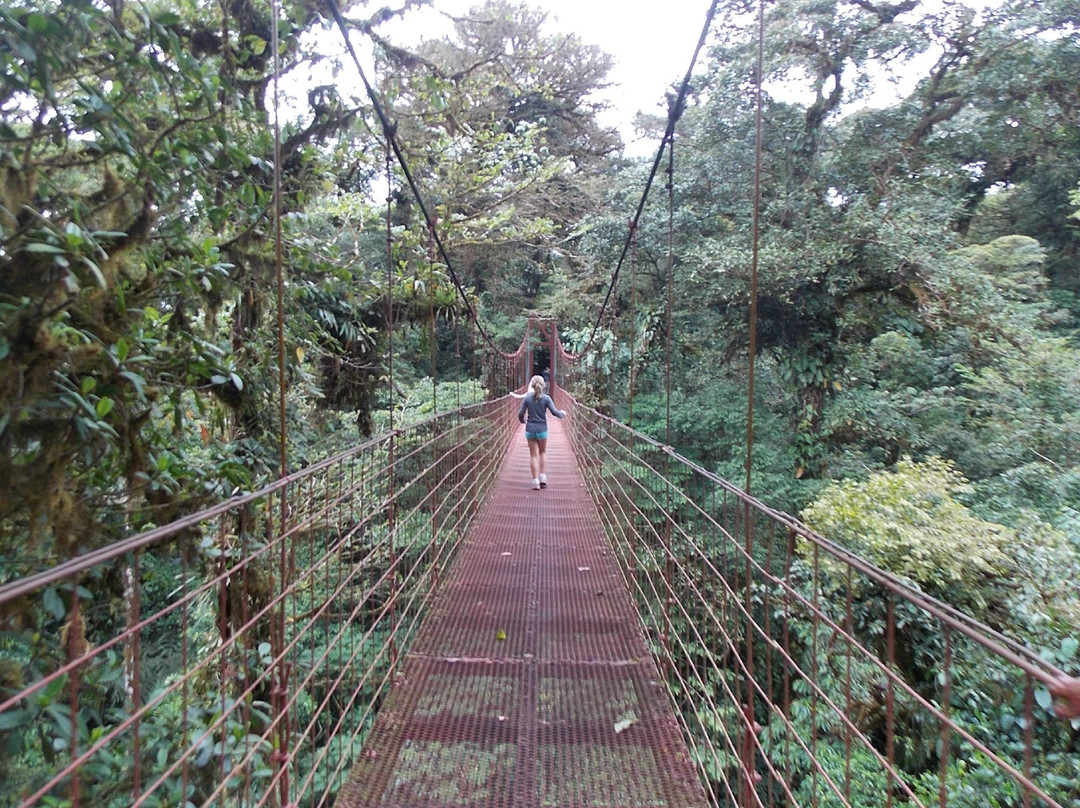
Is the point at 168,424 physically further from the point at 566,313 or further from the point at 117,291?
the point at 566,313

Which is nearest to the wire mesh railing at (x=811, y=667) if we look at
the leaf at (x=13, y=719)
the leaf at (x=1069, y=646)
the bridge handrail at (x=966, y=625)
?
the bridge handrail at (x=966, y=625)

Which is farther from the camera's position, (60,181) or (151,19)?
(60,181)

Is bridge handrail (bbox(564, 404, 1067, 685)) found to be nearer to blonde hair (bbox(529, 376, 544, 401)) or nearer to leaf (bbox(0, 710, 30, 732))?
leaf (bbox(0, 710, 30, 732))

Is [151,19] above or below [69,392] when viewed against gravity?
above

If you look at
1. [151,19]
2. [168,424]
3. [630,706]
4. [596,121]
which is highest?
[596,121]

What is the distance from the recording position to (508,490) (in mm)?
4598

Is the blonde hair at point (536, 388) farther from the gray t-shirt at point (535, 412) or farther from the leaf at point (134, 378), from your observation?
the leaf at point (134, 378)

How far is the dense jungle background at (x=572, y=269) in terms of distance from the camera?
1.31 m

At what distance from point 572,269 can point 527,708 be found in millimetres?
10638

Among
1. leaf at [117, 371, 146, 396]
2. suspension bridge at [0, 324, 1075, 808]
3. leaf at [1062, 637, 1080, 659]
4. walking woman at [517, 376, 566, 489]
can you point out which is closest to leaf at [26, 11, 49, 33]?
leaf at [117, 371, 146, 396]

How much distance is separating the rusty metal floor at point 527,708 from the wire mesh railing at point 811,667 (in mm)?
113

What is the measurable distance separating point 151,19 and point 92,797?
5.09 feet

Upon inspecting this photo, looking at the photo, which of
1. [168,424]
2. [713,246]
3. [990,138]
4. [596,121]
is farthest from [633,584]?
[596,121]

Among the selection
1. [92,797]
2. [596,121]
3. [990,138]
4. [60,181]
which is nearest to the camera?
[92,797]
